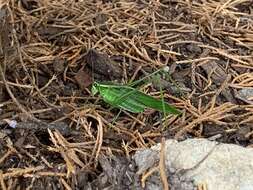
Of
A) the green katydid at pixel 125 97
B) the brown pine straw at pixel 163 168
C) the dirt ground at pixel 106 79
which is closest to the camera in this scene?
the brown pine straw at pixel 163 168

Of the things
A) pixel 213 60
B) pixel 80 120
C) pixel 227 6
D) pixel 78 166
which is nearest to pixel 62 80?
pixel 80 120

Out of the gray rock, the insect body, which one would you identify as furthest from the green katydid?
the gray rock

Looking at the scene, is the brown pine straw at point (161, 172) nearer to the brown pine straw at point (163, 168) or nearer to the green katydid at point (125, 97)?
the brown pine straw at point (163, 168)

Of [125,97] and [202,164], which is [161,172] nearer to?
[202,164]

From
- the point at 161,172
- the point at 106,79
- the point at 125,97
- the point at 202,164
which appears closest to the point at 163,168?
the point at 161,172

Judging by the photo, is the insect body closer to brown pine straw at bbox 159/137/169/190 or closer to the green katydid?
the green katydid

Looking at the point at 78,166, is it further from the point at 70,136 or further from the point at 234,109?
the point at 234,109

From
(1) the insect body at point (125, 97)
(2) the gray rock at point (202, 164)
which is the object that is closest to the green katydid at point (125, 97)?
(1) the insect body at point (125, 97)
